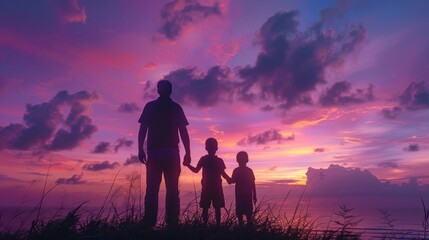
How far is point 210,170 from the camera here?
33.4 feet

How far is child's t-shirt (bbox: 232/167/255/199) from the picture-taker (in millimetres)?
11094

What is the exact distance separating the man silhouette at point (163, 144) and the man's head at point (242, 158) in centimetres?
365

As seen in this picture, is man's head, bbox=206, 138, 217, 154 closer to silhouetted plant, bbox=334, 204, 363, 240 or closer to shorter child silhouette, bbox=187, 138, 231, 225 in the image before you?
shorter child silhouette, bbox=187, 138, 231, 225

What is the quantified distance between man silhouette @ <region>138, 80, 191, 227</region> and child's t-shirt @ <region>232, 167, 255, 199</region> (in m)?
3.72

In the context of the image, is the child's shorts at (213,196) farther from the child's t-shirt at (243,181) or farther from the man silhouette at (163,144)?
the man silhouette at (163,144)

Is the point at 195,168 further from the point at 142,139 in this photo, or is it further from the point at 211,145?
the point at 142,139

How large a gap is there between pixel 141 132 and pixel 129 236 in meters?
3.23

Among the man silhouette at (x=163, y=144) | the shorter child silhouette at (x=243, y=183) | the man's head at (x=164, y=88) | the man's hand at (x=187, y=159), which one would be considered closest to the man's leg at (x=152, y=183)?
the man silhouette at (x=163, y=144)

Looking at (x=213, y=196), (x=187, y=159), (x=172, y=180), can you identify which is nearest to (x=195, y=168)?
(x=213, y=196)

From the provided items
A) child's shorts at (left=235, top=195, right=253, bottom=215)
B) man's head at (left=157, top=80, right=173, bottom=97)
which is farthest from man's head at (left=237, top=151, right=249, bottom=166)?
man's head at (left=157, top=80, right=173, bottom=97)

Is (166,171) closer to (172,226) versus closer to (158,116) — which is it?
(158,116)

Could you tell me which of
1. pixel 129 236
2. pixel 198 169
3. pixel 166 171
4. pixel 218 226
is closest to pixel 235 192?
pixel 198 169

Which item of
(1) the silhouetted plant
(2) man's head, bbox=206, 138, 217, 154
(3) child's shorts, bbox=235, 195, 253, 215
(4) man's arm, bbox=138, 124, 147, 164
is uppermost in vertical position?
(2) man's head, bbox=206, 138, 217, 154

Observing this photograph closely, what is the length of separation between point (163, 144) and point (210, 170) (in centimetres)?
304
